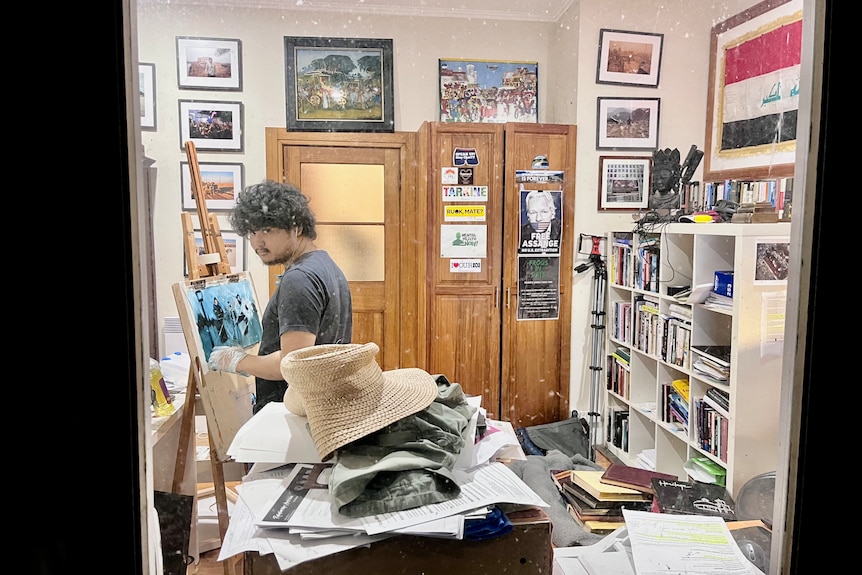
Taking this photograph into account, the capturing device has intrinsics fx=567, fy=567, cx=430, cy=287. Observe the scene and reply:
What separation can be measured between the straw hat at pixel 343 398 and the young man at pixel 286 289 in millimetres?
149

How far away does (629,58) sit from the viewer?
1.17 m

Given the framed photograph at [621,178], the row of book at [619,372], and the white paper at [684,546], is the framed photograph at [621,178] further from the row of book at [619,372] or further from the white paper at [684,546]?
the white paper at [684,546]

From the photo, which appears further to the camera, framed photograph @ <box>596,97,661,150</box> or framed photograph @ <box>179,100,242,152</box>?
framed photograph @ <box>596,97,661,150</box>

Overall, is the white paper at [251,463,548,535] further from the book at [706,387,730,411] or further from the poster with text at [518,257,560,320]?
the book at [706,387,730,411]

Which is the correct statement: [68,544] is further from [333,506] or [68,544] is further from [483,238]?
[483,238]

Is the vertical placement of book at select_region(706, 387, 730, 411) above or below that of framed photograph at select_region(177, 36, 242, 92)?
below

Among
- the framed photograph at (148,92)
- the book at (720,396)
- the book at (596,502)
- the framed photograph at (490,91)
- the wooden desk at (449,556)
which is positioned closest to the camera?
the wooden desk at (449,556)

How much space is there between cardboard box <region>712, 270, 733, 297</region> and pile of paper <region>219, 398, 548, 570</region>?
80 centimetres

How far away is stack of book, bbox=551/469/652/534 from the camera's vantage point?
946mm

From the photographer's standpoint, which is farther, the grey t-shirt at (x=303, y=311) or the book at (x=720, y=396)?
the book at (x=720, y=396)

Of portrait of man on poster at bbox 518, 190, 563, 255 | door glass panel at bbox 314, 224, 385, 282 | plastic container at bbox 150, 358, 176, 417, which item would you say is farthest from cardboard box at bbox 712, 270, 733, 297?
plastic container at bbox 150, 358, 176, 417

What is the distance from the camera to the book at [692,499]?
0.97 m

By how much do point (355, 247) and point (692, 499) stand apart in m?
0.76

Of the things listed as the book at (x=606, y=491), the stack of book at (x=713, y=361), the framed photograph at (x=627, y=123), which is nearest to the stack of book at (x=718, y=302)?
the stack of book at (x=713, y=361)
